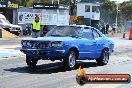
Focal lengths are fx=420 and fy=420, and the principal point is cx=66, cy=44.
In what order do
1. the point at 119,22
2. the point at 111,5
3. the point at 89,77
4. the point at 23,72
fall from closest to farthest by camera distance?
the point at 89,77, the point at 23,72, the point at 111,5, the point at 119,22

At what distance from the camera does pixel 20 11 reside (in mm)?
53188

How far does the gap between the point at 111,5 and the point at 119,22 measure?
9942mm

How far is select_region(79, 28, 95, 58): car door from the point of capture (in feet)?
47.5

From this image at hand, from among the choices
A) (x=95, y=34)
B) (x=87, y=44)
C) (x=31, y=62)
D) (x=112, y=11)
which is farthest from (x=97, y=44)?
(x=112, y=11)

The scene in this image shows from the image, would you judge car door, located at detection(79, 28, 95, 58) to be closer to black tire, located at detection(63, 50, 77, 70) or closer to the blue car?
the blue car

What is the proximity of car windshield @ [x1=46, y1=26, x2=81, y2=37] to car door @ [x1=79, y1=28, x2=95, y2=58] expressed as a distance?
275mm

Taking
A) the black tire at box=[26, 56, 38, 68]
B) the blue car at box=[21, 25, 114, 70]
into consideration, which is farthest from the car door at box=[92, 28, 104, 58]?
the black tire at box=[26, 56, 38, 68]

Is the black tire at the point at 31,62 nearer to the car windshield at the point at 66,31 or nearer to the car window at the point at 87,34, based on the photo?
the car windshield at the point at 66,31

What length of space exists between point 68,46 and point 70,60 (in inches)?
21.7

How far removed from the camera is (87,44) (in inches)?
583

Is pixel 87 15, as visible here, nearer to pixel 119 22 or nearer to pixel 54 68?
pixel 119 22

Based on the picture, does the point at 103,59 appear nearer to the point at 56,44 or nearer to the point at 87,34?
the point at 87,34

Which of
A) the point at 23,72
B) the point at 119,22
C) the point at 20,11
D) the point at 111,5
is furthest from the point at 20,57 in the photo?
the point at 119,22

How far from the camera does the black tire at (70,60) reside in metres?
13.3
